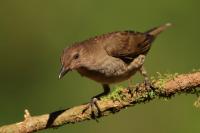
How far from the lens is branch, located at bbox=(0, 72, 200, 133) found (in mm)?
8688

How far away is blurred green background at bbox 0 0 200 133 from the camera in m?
13.2

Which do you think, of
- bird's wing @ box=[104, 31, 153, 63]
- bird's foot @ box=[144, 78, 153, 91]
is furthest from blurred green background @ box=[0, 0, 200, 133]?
bird's foot @ box=[144, 78, 153, 91]

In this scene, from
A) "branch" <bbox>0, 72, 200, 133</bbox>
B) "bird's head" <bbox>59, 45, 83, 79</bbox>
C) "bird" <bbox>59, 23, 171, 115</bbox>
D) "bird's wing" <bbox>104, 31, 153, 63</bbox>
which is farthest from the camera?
"bird's wing" <bbox>104, 31, 153, 63</bbox>

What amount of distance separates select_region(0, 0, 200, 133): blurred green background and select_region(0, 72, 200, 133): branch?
13.1ft

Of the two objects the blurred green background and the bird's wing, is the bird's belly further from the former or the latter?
the blurred green background

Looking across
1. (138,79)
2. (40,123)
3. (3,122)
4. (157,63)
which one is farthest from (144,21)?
(40,123)

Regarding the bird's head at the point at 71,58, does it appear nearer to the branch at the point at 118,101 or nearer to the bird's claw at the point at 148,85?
the branch at the point at 118,101

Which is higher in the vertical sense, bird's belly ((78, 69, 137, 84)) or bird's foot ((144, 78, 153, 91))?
bird's belly ((78, 69, 137, 84))

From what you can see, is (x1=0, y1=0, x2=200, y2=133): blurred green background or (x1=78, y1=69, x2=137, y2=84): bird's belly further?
(x1=0, y1=0, x2=200, y2=133): blurred green background

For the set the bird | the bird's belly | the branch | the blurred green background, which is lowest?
the branch

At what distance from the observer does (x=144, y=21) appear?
14.9 meters

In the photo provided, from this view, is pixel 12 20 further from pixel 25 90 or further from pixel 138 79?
pixel 138 79

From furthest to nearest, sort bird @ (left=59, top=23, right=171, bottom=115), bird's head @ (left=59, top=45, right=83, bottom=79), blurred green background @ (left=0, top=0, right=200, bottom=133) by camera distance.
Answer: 1. blurred green background @ (left=0, top=0, right=200, bottom=133)
2. bird @ (left=59, top=23, right=171, bottom=115)
3. bird's head @ (left=59, top=45, right=83, bottom=79)

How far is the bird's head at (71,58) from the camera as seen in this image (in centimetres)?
965
